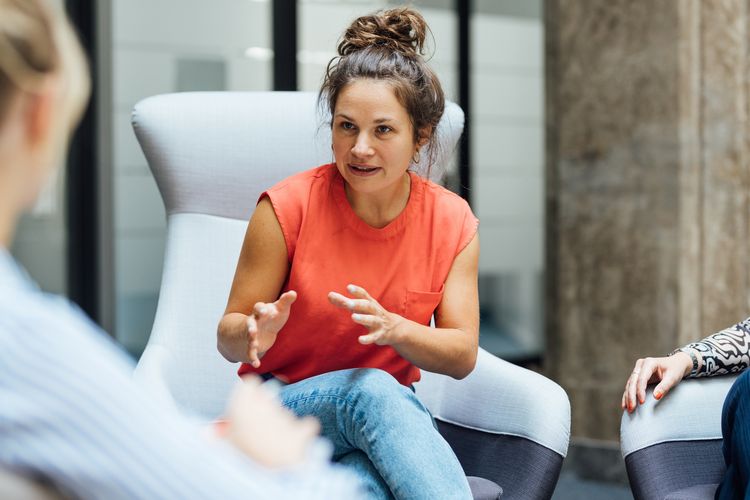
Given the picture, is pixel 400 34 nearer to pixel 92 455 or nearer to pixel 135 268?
pixel 92 455

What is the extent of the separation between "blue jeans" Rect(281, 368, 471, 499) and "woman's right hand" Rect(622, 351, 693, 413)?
0.39m

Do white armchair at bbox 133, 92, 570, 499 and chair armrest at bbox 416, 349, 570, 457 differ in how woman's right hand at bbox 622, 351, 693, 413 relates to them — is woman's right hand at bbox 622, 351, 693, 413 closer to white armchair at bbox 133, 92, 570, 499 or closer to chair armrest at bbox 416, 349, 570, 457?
chair armrest at bbox 416, 349, 570, 457

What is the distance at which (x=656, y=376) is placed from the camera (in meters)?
1.54

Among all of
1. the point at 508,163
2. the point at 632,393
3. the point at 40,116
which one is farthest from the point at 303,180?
the point at 508,163

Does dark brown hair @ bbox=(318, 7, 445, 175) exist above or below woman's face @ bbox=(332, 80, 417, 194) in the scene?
above

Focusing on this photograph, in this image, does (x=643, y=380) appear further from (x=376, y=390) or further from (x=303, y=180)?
(x=303, y=180)

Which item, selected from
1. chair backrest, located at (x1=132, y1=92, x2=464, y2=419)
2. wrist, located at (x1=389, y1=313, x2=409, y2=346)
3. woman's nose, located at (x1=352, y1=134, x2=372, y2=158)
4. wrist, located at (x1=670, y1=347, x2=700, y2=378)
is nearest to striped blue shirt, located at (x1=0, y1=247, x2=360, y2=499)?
wrist, located at (x1=389, y1=313, x2=409, y2=346)

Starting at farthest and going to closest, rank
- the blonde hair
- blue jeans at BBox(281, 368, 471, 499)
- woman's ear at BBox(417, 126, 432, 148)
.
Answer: woman's ear at BBox(417, 126, 432, 148) → blue jeans at BBox(281, 368, 471, 499) → the blonde hair

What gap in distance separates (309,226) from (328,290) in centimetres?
11

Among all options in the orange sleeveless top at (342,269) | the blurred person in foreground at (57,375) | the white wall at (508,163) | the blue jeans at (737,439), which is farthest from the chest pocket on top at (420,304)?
the white wall at (508,163)

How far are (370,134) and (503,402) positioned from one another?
19.6 inches

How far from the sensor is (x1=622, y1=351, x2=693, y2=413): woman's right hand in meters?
1.51

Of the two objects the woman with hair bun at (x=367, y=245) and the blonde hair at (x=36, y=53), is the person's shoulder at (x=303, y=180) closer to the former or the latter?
the woman with hair bun at (x=367, y=245)

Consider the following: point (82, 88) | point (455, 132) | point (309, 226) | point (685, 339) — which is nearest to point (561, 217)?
point (685, 339)
